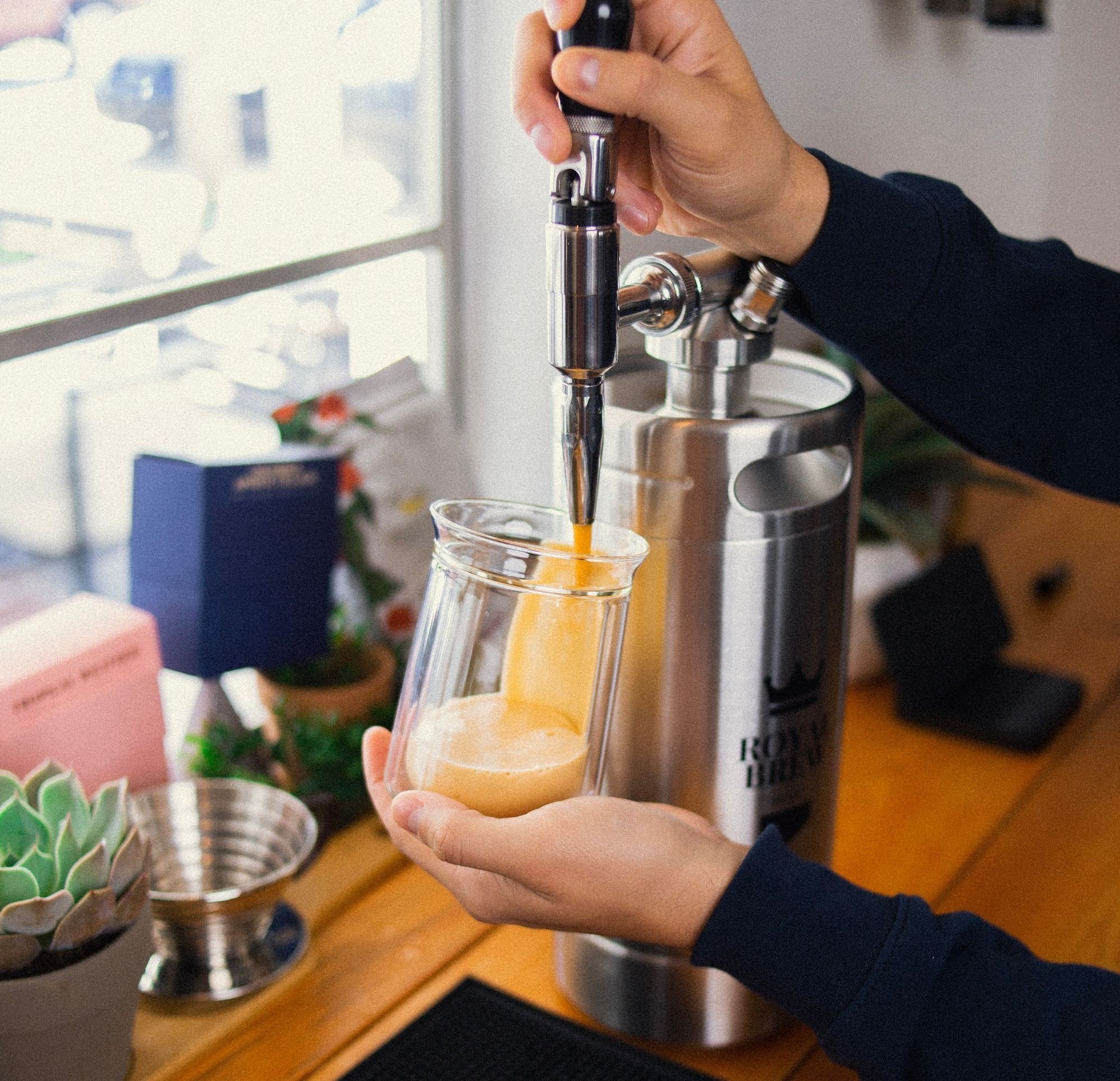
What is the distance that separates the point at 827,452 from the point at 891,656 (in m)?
0.46

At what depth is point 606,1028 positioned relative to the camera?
2.82 ft

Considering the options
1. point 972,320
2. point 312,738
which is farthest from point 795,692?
point 312,738

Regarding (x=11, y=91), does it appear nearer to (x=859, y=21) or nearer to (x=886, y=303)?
(x=886, y=303)

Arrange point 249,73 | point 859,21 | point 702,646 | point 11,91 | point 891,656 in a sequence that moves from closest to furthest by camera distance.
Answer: point 702,646
point 11,91
point 249,73
point 891,656
point 859,21

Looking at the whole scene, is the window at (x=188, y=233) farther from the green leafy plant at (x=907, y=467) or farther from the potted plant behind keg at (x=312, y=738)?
the green leafy plant at (x=907, y=467)

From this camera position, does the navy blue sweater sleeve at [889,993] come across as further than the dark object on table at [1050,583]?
No

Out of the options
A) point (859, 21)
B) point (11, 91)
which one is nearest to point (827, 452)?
point (11, 91)

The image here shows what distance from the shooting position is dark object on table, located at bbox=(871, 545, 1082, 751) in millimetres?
1227

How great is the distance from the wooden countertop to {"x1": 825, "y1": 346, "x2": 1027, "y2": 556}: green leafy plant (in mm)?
167

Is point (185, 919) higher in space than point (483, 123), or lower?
lower

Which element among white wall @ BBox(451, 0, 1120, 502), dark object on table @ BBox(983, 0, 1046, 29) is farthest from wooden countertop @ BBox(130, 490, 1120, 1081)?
dark object on table @ BBox(983, 0, 1046, 29)

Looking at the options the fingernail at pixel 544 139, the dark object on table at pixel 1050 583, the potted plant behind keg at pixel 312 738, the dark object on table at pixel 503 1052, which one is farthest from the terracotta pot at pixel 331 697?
the dark object on table at pixel 1050 583

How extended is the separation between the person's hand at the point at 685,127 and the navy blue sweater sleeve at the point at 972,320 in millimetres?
39

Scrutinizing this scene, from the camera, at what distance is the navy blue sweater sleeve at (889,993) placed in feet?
2.29
